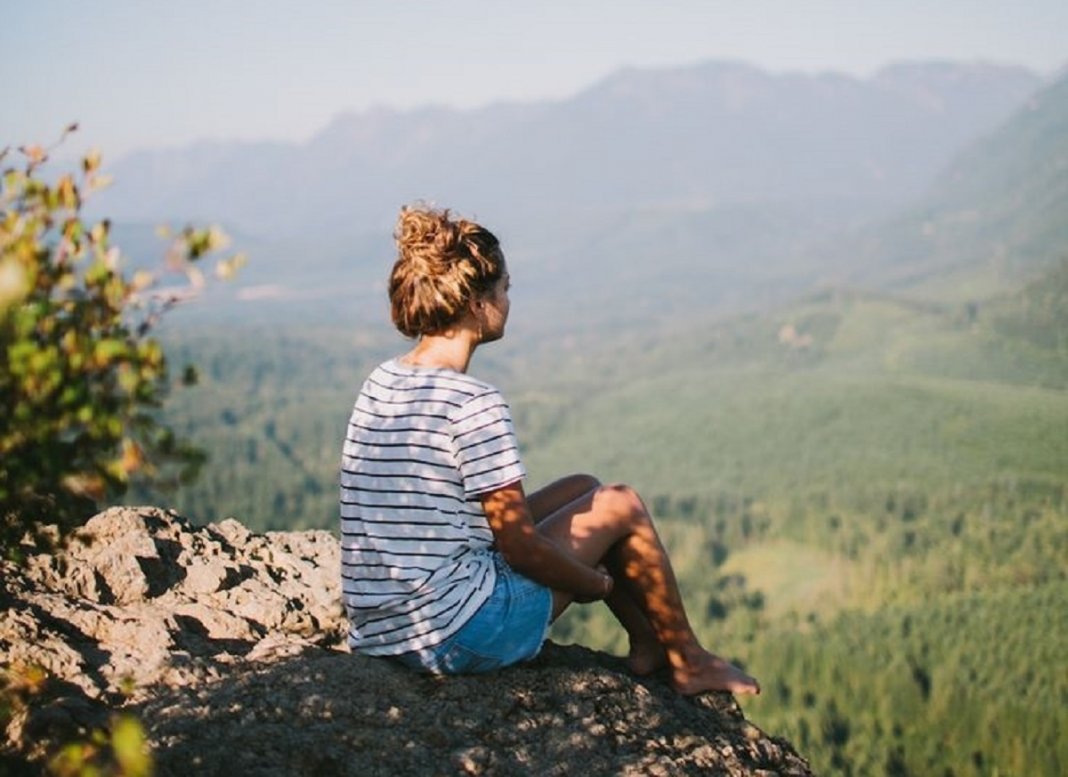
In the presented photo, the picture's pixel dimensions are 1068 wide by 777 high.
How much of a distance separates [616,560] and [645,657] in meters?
0.75

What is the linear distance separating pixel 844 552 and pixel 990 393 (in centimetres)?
4725

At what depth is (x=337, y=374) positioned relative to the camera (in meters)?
196

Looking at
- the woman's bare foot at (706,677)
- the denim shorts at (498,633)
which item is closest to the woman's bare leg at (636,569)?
the woman's bare foot at (706,677)

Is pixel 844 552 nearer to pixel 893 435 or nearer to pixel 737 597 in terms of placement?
pixel 737 597

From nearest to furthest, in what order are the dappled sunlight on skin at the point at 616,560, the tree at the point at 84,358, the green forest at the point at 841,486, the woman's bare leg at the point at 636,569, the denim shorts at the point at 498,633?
the tree at the point at 84,358 → the dappled sunlight on skin at the point at 616,560 → the denim shorts at the point at 498,633 → the woman's bare leg at the point at 636,569 → the green forest at the point at 841,486

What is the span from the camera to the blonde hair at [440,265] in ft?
12.6

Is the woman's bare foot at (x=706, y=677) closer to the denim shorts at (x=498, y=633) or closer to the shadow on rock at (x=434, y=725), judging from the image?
the shadow on rock at (x=434, y=725)

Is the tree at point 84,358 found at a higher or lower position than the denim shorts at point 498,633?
higher

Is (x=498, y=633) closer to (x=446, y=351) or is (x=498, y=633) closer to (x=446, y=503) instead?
(x=446, y=503)

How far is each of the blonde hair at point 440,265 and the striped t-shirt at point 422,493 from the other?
0.79 feet

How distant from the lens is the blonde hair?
3.86 meters

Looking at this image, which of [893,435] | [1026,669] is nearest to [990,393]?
[893,435]

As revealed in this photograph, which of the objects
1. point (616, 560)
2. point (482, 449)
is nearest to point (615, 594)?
point (616, 560)

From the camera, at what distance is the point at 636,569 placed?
448cm
